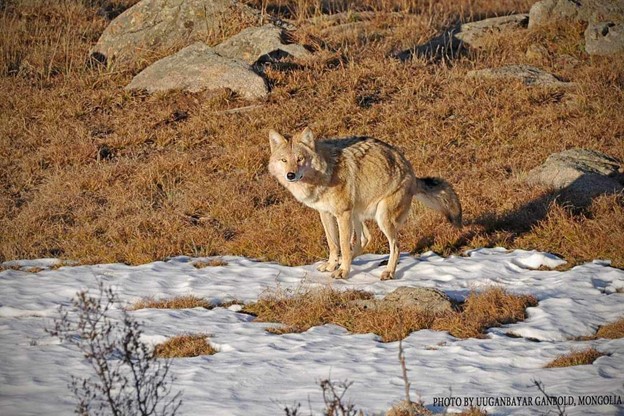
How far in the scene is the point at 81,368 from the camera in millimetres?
6609

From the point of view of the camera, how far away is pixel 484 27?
20203 millimetres

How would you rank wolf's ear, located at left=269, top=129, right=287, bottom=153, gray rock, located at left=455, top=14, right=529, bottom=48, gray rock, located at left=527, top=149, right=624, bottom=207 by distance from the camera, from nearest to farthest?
wolf's ear, located at left=269, top=129, right=287, bottom=153
gray rock, located at left=527, top=149, right=624, bottom=207
gray rock, located at left=455, top=14, right=529, bottom=48

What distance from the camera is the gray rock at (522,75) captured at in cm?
1692

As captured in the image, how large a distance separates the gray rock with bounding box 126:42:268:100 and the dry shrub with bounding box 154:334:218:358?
9878 mm

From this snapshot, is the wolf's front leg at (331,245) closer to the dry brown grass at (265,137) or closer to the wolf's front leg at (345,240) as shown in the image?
the wolf's front leg at (345,240)

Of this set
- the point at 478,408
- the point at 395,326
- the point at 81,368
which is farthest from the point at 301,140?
the point at 478,408

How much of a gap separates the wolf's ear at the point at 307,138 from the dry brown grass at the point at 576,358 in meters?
4.34

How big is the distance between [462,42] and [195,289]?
13.3 meters

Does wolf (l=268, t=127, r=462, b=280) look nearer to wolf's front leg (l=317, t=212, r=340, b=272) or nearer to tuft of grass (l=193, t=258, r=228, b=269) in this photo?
wolf's front leg (l=317, t=212, r=340, b=272)

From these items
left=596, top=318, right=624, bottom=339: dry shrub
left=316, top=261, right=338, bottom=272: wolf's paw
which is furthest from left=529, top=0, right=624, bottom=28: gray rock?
left=596, top=318, right=624, bottom=339: dry shrub

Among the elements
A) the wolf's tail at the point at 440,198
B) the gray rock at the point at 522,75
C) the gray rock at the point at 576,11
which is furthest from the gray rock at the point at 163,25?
the wolf's tail at the point at 440,198

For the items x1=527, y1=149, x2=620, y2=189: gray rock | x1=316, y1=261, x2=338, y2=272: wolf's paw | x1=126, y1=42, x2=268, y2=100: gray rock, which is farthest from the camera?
x1=126, y1=42, x2=268, y2=100: gray rock

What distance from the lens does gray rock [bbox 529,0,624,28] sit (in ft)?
63.1

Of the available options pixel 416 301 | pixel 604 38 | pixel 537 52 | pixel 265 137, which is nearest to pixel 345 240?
pixel 416 301
